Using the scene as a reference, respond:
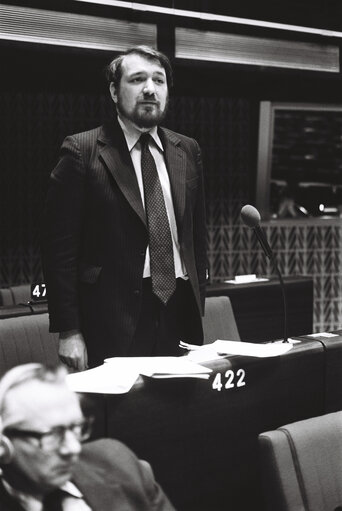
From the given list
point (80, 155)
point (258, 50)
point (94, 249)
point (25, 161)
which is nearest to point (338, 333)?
point (94, 249)

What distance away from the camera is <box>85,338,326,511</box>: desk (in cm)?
150

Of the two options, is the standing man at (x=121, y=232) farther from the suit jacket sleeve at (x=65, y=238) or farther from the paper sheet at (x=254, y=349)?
the paper sheet at (x=254, y=349)

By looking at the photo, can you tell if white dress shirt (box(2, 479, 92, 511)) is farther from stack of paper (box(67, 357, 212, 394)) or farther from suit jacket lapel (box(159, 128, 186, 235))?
suit jacket lapel (box(159, 128, 186, 235))

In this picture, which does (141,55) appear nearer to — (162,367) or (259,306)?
(162,367)

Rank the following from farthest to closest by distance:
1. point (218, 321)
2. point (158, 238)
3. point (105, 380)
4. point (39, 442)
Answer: point (218, 321), point (158, 238), point (105, 380), point (39, 442)

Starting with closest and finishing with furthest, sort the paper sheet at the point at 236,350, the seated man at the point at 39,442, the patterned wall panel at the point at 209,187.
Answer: the seated man at the point at 39,442
the paper sheet at the point at 236,350
the patterned wall panel at the point at 209,187

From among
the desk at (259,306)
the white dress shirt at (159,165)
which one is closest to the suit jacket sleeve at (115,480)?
the white dress shirt at (159,165)

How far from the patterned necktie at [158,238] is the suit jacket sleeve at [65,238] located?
0.68 ft

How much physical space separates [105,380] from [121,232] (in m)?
0.74

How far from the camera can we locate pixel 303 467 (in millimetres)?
1457

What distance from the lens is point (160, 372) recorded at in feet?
4.99

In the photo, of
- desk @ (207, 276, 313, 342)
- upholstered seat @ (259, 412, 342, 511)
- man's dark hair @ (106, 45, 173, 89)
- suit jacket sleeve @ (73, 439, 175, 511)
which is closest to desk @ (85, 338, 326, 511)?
upholstered seat @ (259, 412, 342, 511)

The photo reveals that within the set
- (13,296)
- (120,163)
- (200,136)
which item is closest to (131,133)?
(120,163)

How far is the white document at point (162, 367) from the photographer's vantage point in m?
1.53
